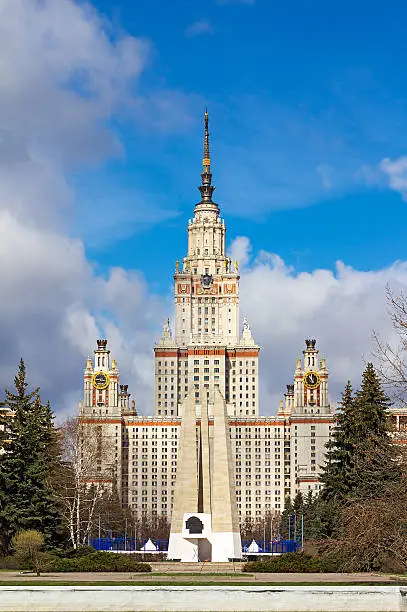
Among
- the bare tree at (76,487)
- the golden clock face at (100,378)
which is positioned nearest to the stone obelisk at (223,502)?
the bare tree at (76,487)

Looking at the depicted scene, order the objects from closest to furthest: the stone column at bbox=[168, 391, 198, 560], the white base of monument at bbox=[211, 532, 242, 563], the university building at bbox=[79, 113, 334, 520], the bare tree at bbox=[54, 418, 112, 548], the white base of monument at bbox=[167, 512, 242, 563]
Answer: the white base of monument at bbox=[211, 532, 242, 563] → the white base of monument at bbox=[167, 512, 242, 563] → the stone column at bbox=[168, 391, 198, 560] → the bare tree at bbox=[54, 418, 112, 548] → the university building at bbox=[79, 113, 334, 520]

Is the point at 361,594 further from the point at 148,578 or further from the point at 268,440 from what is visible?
the point at 268,440

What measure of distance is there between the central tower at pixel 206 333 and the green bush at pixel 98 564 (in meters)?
119

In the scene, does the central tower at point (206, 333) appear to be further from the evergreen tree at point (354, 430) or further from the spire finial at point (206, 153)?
the evergreen tree at point (354, 430)

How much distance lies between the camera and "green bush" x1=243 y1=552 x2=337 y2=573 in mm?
46312

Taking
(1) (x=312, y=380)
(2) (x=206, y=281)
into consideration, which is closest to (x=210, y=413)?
(1) (x=312, y=380)

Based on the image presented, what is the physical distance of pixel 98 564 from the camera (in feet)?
153

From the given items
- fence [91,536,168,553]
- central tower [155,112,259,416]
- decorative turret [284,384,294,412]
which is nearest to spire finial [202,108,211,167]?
central tower [155,112,259,416]

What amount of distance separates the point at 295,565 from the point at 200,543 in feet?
52.0

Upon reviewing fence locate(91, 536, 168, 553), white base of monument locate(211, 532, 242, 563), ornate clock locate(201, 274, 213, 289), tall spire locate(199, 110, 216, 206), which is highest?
tall spire locate(199, 110, 216, 206)

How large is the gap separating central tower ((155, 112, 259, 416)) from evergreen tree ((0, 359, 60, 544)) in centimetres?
10943

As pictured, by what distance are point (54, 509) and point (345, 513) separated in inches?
994

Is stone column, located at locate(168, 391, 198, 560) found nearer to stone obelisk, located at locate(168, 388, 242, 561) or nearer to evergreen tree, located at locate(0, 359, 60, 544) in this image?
stone obelisk, located at locate(168, 388, 242, 561)

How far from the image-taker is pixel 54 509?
56.3 m
